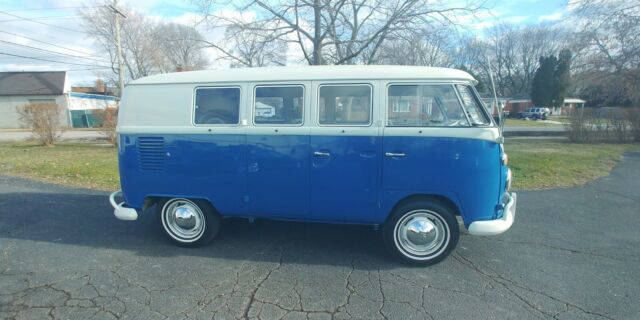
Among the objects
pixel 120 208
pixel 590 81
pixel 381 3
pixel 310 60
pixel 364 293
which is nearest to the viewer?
pixel 364 293

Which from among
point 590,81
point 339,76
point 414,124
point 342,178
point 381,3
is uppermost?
point 381,3

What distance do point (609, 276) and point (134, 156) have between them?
557 centimetres

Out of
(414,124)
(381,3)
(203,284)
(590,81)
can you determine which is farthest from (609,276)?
(590,81)

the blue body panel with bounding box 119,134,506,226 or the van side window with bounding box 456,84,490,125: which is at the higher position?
the van side window with bounding box 456,84,490,125

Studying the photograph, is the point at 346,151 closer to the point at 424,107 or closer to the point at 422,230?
the point at 424,107

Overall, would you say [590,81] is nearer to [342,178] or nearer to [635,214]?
[635,214]

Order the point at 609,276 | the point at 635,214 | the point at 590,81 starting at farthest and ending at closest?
the point at 590,81, the point at 635,214, the point at 609,276

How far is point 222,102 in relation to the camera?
3986 mm

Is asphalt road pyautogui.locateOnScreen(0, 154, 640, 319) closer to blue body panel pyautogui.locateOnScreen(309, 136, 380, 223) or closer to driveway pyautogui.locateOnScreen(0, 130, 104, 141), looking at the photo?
blue body panel pyautogui.locateOnScreen(309, 136, 380, 223)

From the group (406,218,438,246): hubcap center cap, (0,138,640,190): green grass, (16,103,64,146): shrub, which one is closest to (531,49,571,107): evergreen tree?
(0,138,640,190): green grass

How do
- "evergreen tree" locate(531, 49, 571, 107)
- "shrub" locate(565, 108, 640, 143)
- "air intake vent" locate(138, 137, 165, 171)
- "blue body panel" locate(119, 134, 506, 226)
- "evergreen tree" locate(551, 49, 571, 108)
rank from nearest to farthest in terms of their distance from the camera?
"blue body panel" locate(119, 134, 506, 226) < "air intake vent" locate(138, 137, 165, 171) < "shrub" locate(565, 108, 640, 143) < "evergreen tree" locate(551, 49, 571, 108) < "evergreen tree" locate(531, 49, 571, 107)

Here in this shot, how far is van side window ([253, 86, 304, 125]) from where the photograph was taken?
3.80 metres

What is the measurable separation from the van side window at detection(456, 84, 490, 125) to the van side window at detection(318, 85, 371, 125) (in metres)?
1.02

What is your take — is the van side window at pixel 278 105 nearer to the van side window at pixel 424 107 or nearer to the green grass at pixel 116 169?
the van side window at pixel 424 107
